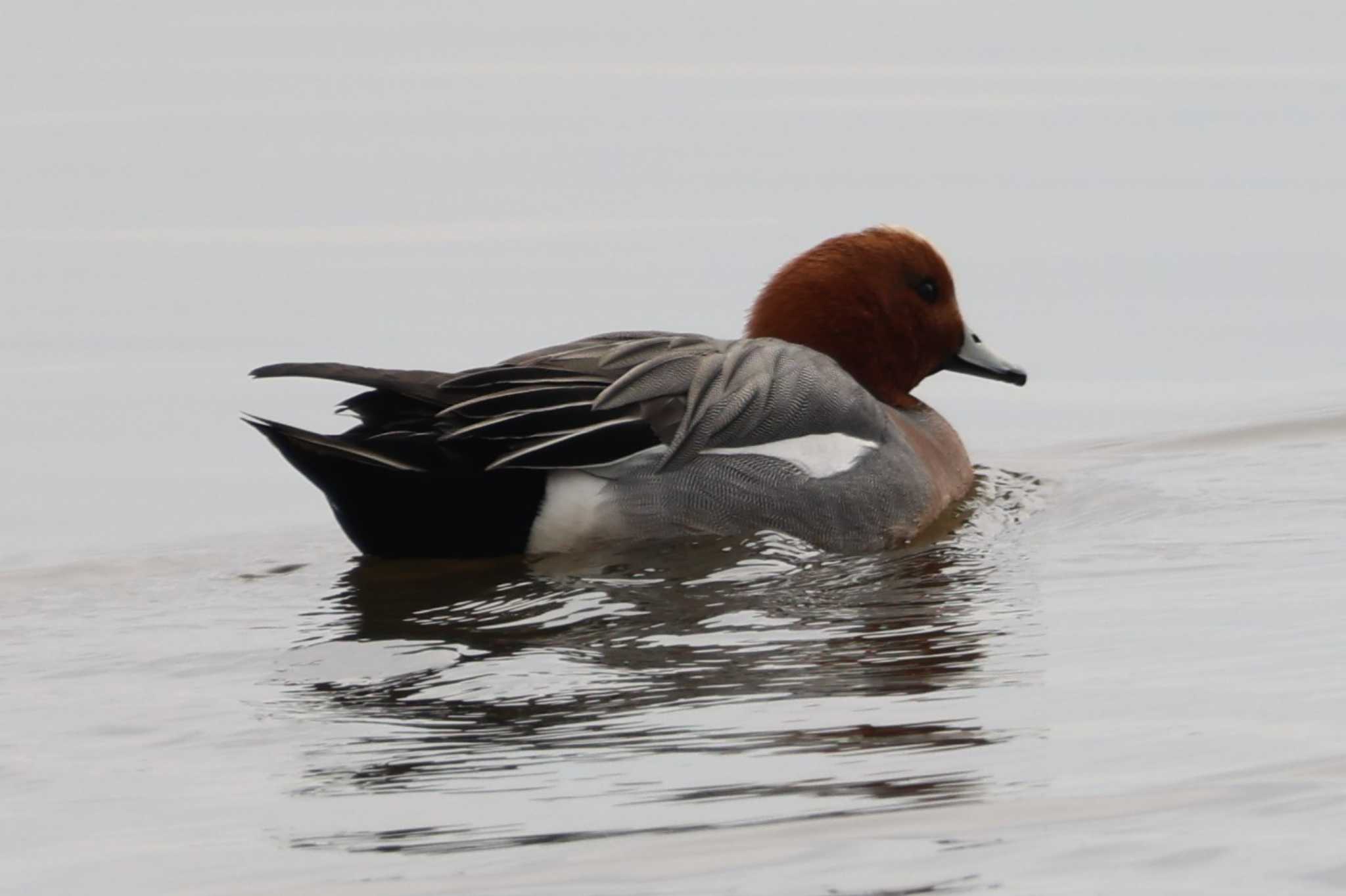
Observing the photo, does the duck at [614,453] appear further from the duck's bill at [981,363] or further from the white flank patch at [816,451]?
the duck's bill at [981,363]

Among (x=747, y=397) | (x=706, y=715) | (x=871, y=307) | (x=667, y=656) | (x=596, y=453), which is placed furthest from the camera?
(x=871, y=307)

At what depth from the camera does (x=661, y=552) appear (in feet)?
22.7

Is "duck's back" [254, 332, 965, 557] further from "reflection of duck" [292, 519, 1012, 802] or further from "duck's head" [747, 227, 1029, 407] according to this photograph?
"duck's head" [747, 227, 1029, 407]

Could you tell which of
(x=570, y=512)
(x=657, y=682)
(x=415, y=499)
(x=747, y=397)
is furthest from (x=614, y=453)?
(x=657, y=682)

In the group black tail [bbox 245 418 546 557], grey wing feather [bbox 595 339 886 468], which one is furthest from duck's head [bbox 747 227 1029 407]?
black tail [bbox 245 418 546 557]

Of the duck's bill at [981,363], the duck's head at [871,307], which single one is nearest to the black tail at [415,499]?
the duck's head at [871,307]

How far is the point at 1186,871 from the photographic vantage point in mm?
3816

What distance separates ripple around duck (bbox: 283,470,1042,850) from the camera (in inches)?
174

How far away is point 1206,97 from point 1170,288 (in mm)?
4635

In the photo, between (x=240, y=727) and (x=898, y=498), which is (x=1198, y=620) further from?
(x=240, y=727)

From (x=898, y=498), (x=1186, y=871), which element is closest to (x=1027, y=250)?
(x=898, y=498)

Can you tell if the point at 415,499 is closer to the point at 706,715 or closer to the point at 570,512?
the point at 570,512

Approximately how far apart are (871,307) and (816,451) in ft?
3.79

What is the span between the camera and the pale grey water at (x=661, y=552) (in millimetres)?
4230
